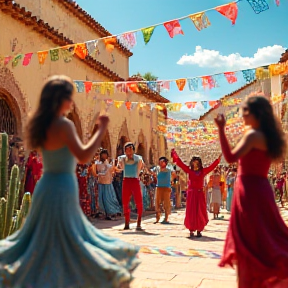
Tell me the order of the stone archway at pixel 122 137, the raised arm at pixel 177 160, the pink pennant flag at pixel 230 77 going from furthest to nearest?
the stone archway at pixel 122 137, the pink pennant flag at pixel 230 77, the raised arm at pixel 177 160

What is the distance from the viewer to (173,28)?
8430mm

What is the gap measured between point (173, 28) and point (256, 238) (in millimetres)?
6043

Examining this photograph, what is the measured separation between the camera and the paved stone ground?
14.4 ft

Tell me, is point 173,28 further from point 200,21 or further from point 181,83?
point 181,83

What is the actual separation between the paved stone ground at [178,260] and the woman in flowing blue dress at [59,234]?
134cm

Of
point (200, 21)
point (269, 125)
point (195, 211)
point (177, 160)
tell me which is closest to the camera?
point (269, 125)

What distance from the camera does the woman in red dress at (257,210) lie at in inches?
120

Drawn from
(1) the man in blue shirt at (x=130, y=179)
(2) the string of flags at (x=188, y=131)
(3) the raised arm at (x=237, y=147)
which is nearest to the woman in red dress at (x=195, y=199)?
(1) the man in blue shirt at (x=130, y=179)

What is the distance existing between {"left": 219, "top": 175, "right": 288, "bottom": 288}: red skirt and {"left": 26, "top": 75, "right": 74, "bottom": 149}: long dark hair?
1.45m

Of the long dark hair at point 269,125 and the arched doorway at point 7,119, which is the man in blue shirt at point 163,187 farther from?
the long dark hair at point 269,125

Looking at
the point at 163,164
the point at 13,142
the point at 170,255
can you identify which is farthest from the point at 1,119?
the point at 170,255

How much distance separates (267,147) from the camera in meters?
3.29

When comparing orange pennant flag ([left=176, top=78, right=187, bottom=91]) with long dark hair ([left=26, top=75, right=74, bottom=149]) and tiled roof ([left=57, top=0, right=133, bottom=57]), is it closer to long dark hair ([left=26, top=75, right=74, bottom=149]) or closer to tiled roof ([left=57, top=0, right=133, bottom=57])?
tiled roof ([left=57, top=0, right=133, bottom=57])

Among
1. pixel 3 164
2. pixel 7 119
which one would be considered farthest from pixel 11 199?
pixel 7 119
